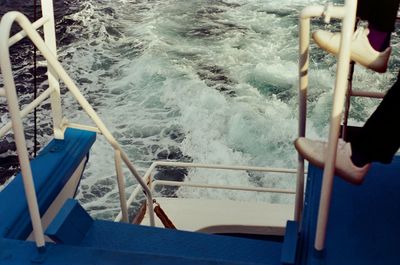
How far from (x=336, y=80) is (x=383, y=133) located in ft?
1.17

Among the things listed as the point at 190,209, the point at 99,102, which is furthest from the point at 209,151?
the point at 190,209

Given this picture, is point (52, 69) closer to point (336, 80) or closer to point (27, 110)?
point (27, 110)

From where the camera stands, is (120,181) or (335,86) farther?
(120,181)

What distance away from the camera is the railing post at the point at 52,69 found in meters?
2.27

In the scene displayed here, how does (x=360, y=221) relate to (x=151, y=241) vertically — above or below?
above

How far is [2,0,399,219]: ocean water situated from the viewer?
28.5ft

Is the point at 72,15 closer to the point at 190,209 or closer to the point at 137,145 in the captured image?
the point at 137,145

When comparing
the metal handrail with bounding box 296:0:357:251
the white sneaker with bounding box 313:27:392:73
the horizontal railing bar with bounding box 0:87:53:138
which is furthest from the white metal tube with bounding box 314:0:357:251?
the horizontal railing bar with bounding box 0:87:53:138

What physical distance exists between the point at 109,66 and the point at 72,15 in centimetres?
276

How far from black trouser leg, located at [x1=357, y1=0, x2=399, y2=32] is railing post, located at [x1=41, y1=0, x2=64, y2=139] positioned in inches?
45.1

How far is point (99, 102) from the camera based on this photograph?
10.1 m

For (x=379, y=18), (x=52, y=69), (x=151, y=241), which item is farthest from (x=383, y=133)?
(x=52, y=69)

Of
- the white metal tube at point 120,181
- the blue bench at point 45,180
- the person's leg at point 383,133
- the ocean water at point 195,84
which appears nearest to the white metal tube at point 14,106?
the blue bench at point 45,180

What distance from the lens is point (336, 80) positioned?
139 centimetres
